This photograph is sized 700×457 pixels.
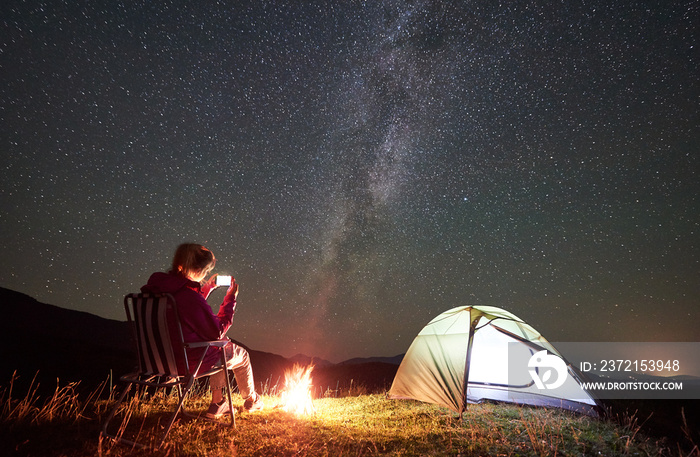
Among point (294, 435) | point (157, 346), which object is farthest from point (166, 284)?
point (294, 435)

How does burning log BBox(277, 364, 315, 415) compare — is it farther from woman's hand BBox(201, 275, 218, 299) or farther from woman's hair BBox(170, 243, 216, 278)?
woman's hair BBox(170, 243, 216, 278)

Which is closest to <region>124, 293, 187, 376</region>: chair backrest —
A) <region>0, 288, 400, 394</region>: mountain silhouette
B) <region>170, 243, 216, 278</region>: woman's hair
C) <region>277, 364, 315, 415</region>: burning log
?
<region>170, 243, 216, 278</region>: woman's hair

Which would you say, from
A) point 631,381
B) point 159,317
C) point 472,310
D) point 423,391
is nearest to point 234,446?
point 159,317

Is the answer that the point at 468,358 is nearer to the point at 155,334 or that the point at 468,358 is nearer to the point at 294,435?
the point at 294,435

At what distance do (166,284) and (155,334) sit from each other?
0.41m

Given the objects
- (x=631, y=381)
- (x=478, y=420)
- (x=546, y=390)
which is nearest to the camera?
(x=478, y=420)

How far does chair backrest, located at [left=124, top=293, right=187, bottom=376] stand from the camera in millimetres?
2934

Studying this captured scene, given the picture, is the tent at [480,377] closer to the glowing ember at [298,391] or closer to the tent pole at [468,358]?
the tent pole at [468,358]

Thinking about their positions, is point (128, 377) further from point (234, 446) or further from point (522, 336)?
point (522, 336)

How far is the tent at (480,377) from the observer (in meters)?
5.62

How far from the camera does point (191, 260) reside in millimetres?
3299

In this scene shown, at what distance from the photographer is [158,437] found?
2.99 meters

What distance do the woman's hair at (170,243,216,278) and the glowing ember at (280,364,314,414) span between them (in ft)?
6.26

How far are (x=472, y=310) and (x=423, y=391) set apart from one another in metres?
1.59
